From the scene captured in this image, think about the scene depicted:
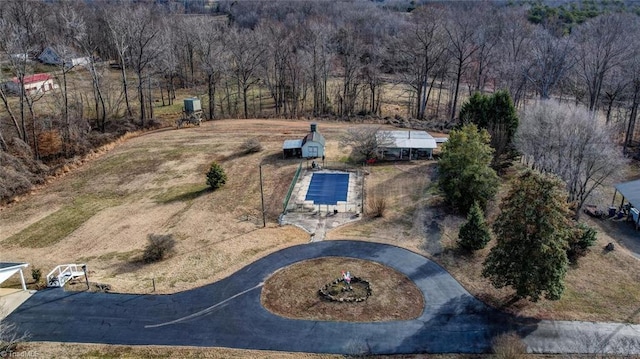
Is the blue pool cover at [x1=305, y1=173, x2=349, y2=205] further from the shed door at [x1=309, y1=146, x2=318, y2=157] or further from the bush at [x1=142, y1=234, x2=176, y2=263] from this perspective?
the bush at [x1=142, y1=234, x2=176, y2=263]

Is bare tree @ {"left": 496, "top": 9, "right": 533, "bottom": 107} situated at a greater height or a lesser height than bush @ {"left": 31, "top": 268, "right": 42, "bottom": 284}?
greater

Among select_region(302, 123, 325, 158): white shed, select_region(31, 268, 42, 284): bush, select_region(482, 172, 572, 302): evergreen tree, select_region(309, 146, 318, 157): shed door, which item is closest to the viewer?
select_region(482, 172, 572, 302): evergreen tree

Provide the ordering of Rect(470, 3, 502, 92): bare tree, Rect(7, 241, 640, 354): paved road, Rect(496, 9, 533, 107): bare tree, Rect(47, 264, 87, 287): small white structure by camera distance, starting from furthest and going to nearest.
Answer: Rect(470, 3, 502, 92): bare tree, Rect(496, 9, 533, 107): bare tree, Rect(47, 264, 87, 287): small white structure, Rect(7, 241, 640, 354): paved road

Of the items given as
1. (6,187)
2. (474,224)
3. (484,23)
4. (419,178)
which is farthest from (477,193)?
(484,23)

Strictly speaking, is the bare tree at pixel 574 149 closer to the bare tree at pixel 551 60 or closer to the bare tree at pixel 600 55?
the bare tree at pixel 600 55

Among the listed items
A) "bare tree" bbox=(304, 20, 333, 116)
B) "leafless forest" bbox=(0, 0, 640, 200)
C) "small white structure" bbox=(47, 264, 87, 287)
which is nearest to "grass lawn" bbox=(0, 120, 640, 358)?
"small white structure" bbox=(47, 264, 87, 287)

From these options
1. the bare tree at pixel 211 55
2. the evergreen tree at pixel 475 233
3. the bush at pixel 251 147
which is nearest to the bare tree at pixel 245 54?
the bare tree at pixel 211 55

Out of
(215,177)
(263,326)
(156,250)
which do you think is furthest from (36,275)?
(215,177)
